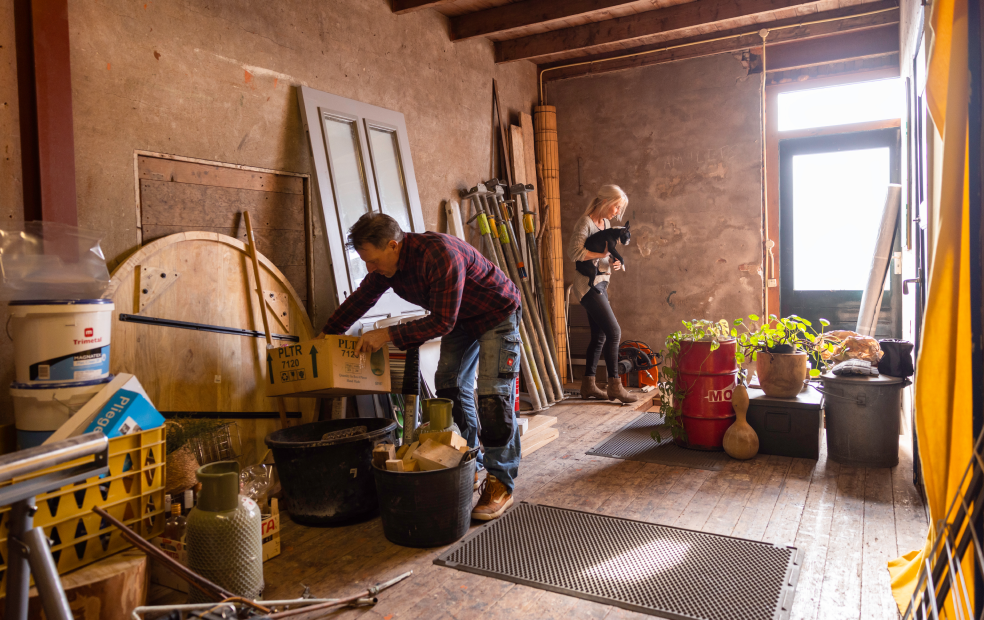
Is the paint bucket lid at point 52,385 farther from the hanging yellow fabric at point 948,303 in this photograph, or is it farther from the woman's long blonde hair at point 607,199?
the woman's long blonde hair at point 607,199

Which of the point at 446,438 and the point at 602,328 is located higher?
the point at 602,328

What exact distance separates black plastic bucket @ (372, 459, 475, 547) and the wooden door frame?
14.0ft

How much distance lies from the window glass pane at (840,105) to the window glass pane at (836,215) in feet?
0.94

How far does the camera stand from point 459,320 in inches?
117

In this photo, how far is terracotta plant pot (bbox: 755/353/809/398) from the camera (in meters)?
3.64

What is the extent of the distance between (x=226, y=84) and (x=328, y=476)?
2.07m

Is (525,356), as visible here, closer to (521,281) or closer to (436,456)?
(521,281)

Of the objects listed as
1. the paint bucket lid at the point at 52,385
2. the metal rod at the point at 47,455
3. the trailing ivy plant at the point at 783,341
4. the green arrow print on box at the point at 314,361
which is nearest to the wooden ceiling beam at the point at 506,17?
the trailing ivy plant at the point at 783,341

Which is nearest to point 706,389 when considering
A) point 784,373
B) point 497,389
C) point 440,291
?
point 784,373

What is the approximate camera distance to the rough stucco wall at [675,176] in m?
5.76

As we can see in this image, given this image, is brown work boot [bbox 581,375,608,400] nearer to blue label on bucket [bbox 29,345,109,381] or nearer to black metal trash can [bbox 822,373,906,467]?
black metal trash can [bbox 822,373,906,467]

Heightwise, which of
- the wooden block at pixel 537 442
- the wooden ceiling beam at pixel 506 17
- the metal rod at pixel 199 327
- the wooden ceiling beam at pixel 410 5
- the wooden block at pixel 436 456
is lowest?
the wooden block at pixel 537 442

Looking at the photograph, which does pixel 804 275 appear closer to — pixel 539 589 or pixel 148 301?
pixel 539 589

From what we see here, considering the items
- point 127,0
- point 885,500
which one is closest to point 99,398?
point 127,0
